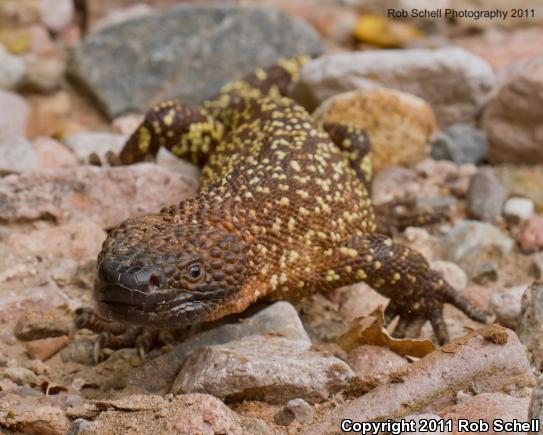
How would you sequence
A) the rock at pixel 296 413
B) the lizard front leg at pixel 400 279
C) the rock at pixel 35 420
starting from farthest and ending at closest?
the lizard front leg at pixel 400 279, the rock at pixel 296 413, the rock at pixel 35 420

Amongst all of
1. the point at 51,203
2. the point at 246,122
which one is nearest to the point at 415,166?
the point at 246,122

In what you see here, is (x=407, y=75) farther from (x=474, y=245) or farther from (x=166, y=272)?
(x=166, y=272)

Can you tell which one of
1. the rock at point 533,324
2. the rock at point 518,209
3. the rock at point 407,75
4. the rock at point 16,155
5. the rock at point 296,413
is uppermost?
the rock at point 407,75

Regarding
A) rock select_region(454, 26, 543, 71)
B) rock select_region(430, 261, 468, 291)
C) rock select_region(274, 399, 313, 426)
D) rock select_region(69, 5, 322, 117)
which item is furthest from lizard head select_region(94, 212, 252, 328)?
rock select_region(454, 26, 543, 71)

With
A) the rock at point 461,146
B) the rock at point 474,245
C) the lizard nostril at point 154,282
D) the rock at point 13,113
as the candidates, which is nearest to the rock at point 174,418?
the lizard nostril at point 154,282

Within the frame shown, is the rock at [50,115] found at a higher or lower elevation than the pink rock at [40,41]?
lower

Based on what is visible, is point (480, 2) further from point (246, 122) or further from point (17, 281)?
point (17, 281)

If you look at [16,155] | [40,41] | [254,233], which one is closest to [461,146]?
[254,233]

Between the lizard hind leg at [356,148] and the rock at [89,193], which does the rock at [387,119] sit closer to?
the lizard hind leg at [356,148]
